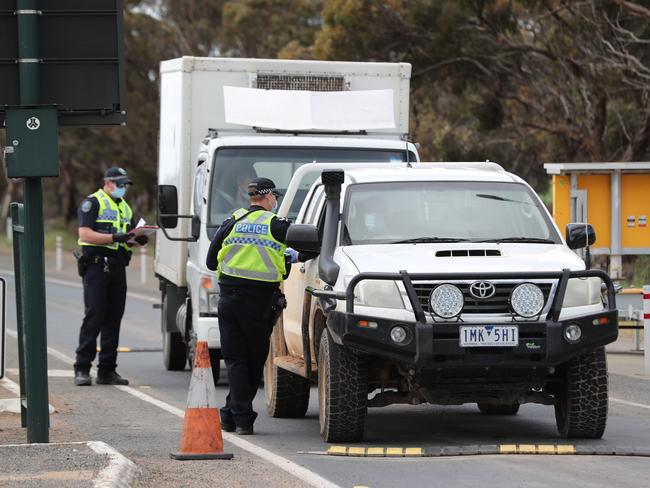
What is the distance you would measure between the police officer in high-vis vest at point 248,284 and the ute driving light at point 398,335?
1.42m

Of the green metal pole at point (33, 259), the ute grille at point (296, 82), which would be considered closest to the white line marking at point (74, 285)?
the ute grille at point (296, 82)

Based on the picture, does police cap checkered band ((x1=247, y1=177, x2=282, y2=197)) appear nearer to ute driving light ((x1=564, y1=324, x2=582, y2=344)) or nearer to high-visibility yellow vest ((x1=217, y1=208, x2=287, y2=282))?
high-visibility yellow vest ((x1=217, y1=208, x2=287, y2=282))

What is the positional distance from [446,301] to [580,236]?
56.0 inches

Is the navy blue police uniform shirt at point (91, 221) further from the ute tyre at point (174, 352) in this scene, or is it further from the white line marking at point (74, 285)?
the white line marking at point (74, 285)

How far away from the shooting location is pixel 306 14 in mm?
42906

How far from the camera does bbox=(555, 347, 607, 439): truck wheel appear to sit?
10055mm

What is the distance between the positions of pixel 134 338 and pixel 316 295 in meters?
12.3

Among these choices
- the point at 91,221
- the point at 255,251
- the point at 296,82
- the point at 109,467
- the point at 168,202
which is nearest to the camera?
the point at 109,467

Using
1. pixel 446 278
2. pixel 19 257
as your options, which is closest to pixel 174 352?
pixel 19 257

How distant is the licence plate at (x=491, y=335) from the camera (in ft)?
31.2

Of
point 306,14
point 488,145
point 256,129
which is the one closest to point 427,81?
point 488,145

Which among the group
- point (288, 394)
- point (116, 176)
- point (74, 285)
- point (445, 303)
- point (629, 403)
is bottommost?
point (74, 285)

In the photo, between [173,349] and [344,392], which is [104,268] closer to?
[173,349]

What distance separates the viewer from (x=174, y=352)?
16891 millimetres
